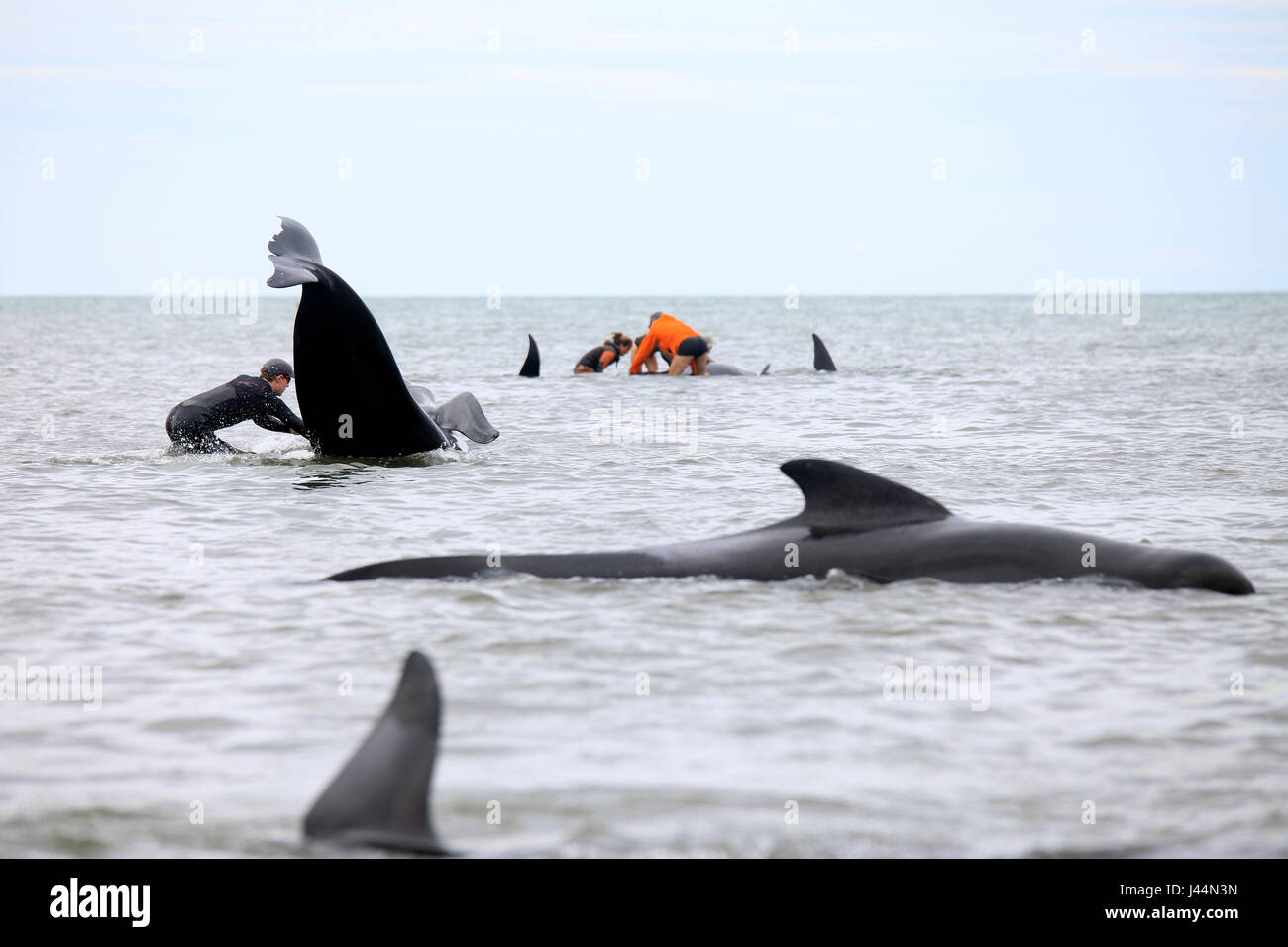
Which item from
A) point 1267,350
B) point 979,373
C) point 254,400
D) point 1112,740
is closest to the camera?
point 1112,740

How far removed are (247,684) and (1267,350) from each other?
1616 inches

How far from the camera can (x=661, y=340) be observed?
2681 cm

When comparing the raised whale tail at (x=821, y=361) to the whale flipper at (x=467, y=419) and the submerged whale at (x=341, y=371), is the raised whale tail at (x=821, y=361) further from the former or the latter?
the submerged whale at (x=341, y=371)

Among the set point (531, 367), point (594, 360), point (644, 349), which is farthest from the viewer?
point (594, 360)

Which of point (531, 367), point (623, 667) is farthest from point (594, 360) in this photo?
point (623, 667)

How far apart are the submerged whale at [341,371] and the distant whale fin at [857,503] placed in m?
5.65

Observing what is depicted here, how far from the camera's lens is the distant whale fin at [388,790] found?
4.06m

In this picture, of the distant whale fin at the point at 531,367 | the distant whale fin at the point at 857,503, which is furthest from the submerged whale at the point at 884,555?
the distant whale fin at the point at 531,367

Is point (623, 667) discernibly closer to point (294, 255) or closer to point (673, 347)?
point (294, 255)

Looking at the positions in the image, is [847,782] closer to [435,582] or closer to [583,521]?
[435,582]

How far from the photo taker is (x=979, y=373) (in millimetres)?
30328

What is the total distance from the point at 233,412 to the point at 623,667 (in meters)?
9.04
